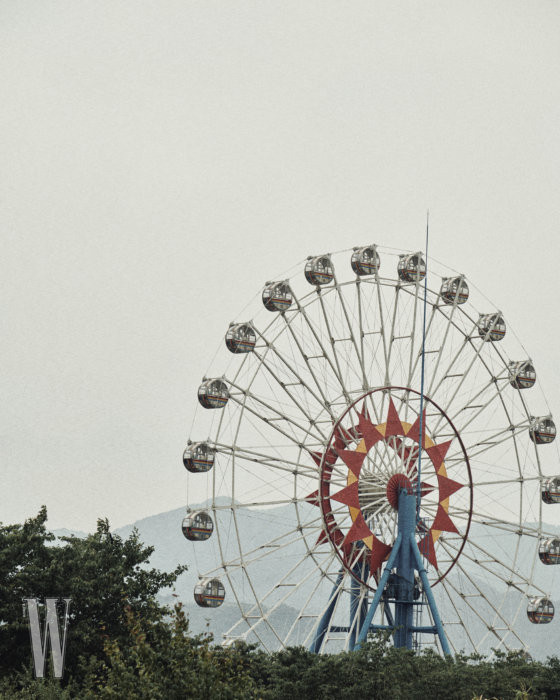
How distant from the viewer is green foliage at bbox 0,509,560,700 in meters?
19.0

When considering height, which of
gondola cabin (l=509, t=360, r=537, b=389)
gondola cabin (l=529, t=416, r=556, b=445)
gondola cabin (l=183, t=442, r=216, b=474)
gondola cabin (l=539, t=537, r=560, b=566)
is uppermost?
gondola cabin (l=509, t=360, r=537, b=389)

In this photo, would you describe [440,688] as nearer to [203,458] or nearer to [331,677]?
[331,677]

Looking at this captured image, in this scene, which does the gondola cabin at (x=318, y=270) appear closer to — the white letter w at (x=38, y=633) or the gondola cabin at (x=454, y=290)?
the gondola cabin at (x=454, y=290)

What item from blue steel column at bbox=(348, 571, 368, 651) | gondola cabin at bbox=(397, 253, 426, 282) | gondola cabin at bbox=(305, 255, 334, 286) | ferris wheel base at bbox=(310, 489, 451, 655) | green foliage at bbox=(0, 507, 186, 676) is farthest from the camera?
gondola cabin at bbox=(397, 253, 426, 282)

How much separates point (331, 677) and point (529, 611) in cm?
1186

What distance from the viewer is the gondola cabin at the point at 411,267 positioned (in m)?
35.6

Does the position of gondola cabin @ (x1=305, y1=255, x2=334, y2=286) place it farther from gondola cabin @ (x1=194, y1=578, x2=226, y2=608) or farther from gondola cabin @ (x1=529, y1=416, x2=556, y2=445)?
gondola cabin @ (x1=194, y1=578, x2=226, y2=608)

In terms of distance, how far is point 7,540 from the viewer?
31.8m

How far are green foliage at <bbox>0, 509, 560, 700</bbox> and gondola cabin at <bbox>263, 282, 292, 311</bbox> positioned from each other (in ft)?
29.7

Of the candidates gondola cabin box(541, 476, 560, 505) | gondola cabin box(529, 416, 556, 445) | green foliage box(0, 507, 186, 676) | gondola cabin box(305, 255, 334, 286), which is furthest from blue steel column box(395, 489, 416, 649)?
gondola cabin box(305, 255, 334, 286)

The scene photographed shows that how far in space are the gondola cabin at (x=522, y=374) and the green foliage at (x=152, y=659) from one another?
983 cm

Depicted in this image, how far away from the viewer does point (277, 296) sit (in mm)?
33656

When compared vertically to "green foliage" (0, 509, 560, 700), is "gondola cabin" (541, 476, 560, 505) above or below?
above

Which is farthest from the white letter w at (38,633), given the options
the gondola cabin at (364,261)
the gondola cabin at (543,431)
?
the gondola cabin at (543,431)
